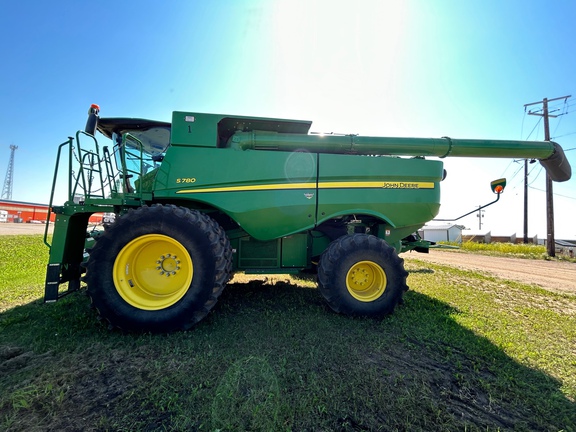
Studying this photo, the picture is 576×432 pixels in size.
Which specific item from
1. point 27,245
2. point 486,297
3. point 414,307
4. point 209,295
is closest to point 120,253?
point 209,295

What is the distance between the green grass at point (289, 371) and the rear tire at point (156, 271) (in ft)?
0.71

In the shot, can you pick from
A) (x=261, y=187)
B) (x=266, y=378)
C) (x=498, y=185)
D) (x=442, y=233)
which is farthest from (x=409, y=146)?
(x=442, y=233)

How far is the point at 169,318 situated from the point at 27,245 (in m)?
10.1

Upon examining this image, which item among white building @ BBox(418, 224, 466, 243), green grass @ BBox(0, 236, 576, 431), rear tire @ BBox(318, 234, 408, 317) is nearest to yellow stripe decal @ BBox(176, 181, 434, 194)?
rear tire @ BBox(318, 234, 408, 317)

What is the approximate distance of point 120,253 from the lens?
293cm

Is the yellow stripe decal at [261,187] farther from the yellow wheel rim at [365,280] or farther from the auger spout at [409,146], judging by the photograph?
the yellow wheel rim at [365,280]

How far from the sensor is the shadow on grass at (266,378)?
1.71 meters

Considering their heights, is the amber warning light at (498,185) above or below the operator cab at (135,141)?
below

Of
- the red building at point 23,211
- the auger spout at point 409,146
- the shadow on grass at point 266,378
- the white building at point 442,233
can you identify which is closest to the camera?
the shadow on grass at point 266,378

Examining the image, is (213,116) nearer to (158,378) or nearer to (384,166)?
(384,166)

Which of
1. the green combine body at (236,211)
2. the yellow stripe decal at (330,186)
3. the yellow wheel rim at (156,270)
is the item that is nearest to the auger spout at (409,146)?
the green combine body at (236,211)

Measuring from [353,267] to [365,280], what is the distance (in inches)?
12.4

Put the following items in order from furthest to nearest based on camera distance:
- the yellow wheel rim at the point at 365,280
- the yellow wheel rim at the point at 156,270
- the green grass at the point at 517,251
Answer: the green grass at the point at 517,251 → the yellow wheel rim at the point at 365,280 → the yellow wheel rim at the point at 156,270

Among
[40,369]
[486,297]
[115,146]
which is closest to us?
[40,369]
